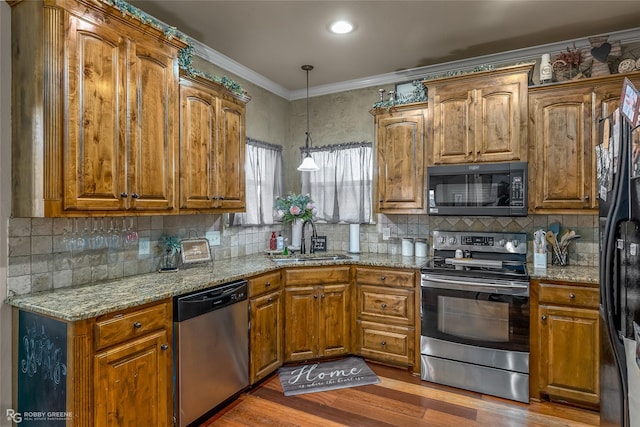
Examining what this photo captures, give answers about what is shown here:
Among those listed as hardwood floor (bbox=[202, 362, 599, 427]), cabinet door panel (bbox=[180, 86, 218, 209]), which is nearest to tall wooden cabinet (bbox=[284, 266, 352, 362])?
hardwood floor (bbox=[202, 362, 599, 427])

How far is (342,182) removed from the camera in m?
4.12

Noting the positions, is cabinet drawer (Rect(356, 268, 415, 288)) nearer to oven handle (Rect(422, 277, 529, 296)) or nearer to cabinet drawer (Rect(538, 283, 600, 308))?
oven handle (Rect(422, 277, 529, 296))

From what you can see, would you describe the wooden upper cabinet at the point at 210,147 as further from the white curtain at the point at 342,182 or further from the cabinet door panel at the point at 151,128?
the white curtain at the point at 342,182

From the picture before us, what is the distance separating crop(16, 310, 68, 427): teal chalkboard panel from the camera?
1.76 m

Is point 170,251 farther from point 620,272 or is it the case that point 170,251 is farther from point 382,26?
point 620,272

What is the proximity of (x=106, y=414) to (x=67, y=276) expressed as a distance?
34.6 inches

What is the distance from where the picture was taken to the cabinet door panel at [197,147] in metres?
2.62

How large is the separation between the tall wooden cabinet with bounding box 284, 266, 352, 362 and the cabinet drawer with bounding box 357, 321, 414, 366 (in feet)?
0.46

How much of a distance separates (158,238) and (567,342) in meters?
3.10

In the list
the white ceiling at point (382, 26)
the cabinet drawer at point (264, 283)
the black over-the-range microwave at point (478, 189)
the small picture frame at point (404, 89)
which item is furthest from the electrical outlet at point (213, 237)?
the small picture frame at point (404, 89)

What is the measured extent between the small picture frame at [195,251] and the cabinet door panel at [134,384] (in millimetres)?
852

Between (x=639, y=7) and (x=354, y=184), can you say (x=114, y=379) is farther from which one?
(x=639, y=7)

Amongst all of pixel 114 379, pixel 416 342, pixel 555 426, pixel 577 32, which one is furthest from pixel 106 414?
pixel 577 32

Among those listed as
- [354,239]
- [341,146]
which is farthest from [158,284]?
[341,146]
